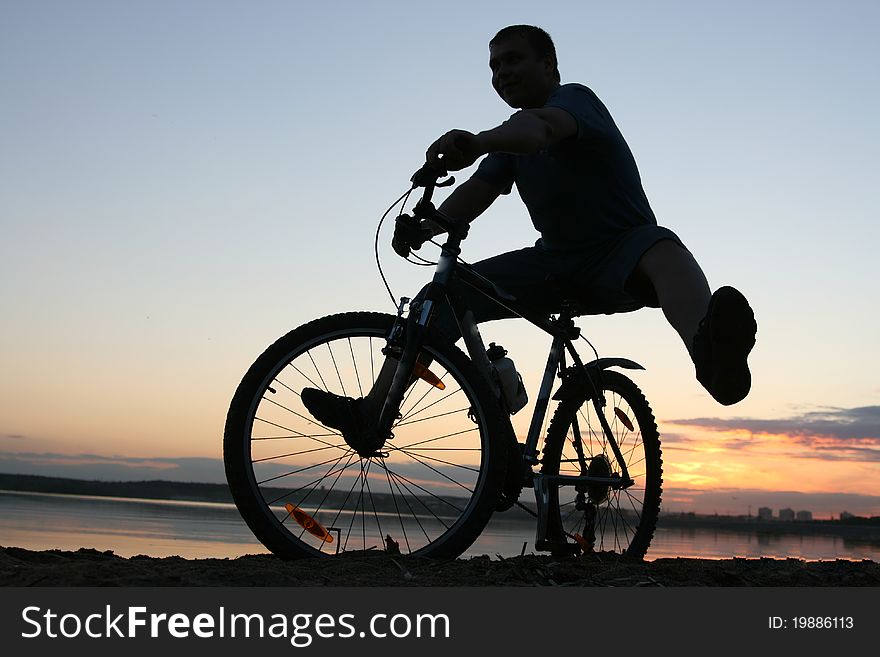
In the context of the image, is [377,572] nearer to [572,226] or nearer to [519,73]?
[572,226]

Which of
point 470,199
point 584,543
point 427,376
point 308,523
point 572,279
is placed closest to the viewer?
point 308,523

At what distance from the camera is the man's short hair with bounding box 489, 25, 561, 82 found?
4000mm

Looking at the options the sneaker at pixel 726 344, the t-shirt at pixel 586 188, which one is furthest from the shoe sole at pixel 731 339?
the t-shirt at pixel 586 188

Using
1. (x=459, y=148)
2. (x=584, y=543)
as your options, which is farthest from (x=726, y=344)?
(x=584, y=543)

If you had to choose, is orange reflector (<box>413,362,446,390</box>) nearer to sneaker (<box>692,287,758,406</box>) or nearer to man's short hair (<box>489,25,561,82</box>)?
sneaker (<box>692,287,758,406</box>)

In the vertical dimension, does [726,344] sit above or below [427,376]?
above

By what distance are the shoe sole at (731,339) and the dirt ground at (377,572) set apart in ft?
2.54

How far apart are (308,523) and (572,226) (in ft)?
5.89

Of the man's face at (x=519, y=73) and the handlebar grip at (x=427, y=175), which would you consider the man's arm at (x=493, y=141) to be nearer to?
the handlebar grip at (x=427, y=175)

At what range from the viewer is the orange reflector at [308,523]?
3357 mm

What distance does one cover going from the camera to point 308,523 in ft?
11.0

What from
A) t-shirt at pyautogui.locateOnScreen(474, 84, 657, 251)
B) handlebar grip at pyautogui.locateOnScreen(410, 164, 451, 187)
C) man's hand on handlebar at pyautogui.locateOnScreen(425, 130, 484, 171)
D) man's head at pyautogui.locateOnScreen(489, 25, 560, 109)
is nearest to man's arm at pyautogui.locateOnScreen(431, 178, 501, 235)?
t-shirt at pyautogui.locateOnScreen(474, 84, 657, 251)
